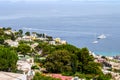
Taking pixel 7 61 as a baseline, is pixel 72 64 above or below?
below

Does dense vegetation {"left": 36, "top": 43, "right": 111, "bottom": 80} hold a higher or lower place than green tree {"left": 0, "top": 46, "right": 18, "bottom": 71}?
lower

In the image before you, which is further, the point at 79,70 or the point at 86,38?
the point at 86,38

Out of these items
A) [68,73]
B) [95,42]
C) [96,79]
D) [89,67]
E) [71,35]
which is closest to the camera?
[96,79]

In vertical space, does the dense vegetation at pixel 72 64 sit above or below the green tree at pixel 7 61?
below

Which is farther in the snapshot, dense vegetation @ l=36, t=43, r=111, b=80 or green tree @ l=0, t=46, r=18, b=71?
dense vegetation @ l=36, t=43, r=111, b=80

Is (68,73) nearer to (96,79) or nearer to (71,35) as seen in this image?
(96,79)

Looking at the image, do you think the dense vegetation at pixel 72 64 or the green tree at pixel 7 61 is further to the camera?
the dense vegetation at pixel 72 64

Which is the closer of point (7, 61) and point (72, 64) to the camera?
point (7, 61)

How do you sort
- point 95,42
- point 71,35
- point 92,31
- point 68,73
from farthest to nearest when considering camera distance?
1. point 92,31
2. point 71,35
3. point 95,42
4. point 68,73

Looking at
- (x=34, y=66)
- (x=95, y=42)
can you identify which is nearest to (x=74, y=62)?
(x=34, y=66)

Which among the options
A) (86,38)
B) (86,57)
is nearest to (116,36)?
(86,38)

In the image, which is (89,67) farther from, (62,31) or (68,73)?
(62,31)
